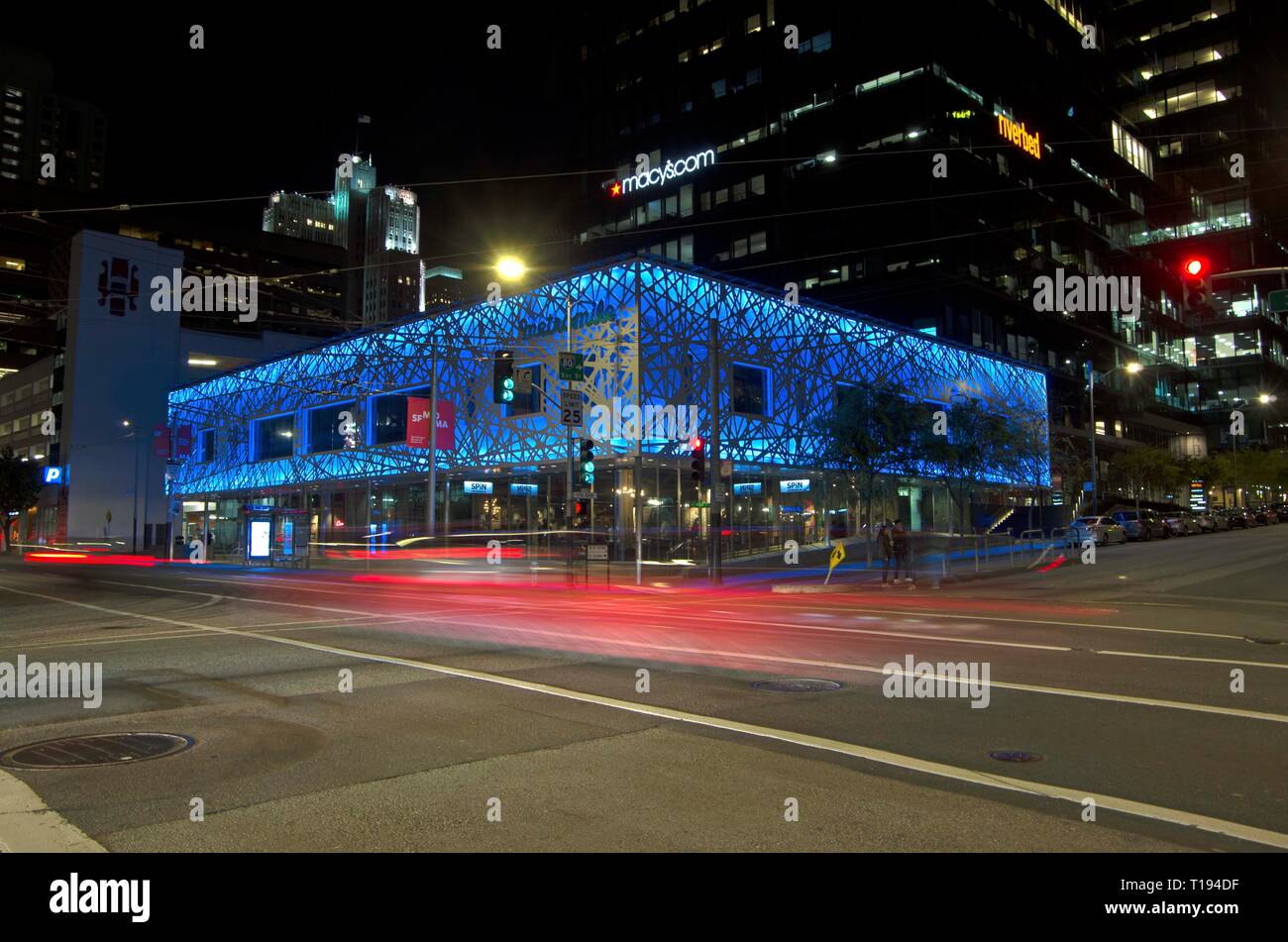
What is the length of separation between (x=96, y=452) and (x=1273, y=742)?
278 ft

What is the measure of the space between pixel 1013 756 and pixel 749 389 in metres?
38.3

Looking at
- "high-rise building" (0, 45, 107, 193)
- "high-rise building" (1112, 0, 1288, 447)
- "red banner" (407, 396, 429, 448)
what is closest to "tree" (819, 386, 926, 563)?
"red banner" (407, 396, 429, 448)

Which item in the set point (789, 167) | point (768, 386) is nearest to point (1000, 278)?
point (789, 167)

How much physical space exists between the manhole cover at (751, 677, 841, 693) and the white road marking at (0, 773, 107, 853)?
6154 mm

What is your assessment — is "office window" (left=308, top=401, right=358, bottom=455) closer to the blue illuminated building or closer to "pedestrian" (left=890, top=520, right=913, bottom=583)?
the blue illuminated building

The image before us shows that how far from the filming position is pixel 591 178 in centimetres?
8781

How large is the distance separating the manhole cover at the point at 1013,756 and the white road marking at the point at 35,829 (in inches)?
228

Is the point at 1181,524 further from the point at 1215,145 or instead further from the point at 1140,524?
the point at 1215,145

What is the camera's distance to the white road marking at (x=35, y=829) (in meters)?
4.64

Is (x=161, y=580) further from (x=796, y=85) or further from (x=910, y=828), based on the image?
(x=796, y=85)

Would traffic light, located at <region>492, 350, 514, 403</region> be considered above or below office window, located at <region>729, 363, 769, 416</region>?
below

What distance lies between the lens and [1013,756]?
6.39 m

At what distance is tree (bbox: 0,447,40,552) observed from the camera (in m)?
68.5

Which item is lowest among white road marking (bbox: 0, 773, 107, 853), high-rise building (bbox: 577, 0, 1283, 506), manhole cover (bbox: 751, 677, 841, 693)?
manhole cover (bbox: 751, 677, 841, 693)
